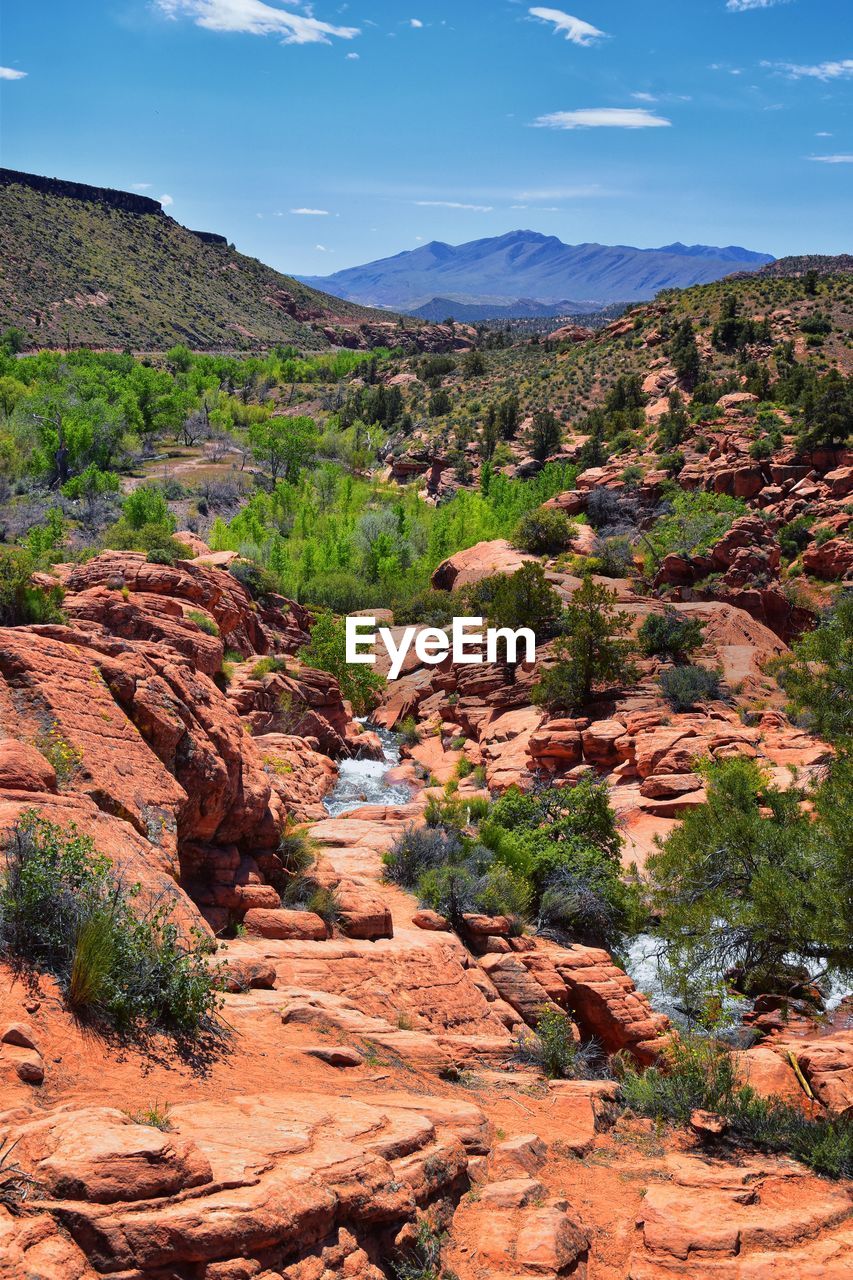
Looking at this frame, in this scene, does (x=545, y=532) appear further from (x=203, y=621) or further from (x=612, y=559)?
(x=203, y=621)

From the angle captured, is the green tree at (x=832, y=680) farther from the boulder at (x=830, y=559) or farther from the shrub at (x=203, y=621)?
the boulder at (x=830, y=559)

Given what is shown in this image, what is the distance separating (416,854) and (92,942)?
852 cm

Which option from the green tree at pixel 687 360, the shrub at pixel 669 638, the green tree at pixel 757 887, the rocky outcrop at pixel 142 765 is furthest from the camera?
the green tree at pixel 687 360

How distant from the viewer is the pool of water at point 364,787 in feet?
73.7

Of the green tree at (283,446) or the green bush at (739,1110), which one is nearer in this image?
the green bush at (739,1110)

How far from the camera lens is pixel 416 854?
14867 mm

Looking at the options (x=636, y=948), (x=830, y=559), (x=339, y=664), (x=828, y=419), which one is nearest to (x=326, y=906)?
(x=636, y=948)

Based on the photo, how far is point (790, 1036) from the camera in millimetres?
12711

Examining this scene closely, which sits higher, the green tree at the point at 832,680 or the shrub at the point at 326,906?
the green tree at the point at 832,680

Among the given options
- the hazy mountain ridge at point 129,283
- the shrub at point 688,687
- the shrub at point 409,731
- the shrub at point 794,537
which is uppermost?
the hazy mountain ridge at point 129,283

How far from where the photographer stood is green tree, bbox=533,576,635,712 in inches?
1099

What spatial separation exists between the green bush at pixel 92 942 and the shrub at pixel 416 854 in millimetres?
7013

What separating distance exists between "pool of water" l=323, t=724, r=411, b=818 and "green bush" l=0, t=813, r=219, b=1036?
1333cm

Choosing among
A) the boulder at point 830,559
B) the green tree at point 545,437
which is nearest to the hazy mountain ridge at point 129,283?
the green tree at point 545,437
